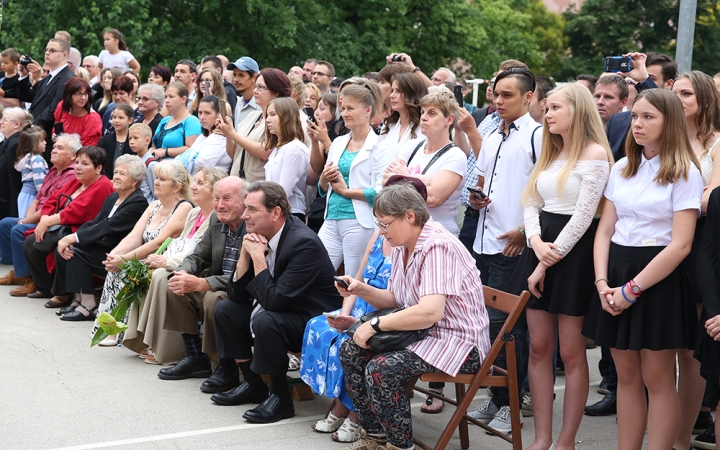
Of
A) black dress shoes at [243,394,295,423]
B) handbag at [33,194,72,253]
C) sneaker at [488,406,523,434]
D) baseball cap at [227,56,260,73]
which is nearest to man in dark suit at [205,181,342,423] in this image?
black dress shoes at [243,394,295,423]

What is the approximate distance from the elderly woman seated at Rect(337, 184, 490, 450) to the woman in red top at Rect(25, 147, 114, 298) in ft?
15.1

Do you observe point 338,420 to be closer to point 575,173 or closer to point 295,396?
point 295,396

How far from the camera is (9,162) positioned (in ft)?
34.1

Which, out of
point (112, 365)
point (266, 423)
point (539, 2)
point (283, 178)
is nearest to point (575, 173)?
point (266, 423)

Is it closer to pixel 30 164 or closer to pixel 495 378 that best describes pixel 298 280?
pixel 495 378

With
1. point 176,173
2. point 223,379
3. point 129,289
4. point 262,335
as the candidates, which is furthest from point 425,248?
point 176,173

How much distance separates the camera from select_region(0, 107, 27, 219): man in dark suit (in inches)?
409

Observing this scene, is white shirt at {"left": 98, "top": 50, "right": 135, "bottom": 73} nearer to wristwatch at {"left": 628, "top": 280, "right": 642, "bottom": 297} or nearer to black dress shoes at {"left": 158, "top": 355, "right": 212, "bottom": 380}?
black dress shoes at {"left": 158, "top": 355, "right": 212, "bottom": 380}

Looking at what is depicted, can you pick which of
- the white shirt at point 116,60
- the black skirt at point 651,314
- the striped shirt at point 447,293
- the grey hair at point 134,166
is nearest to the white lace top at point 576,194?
the black skirt at point 651,314

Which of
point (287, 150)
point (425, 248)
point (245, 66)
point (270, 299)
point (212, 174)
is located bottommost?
point (270, 299)

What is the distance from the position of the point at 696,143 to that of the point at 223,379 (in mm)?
3413

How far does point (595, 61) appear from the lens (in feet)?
103

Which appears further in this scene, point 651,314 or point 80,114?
point 80,114

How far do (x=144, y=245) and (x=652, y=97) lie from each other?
456cm
